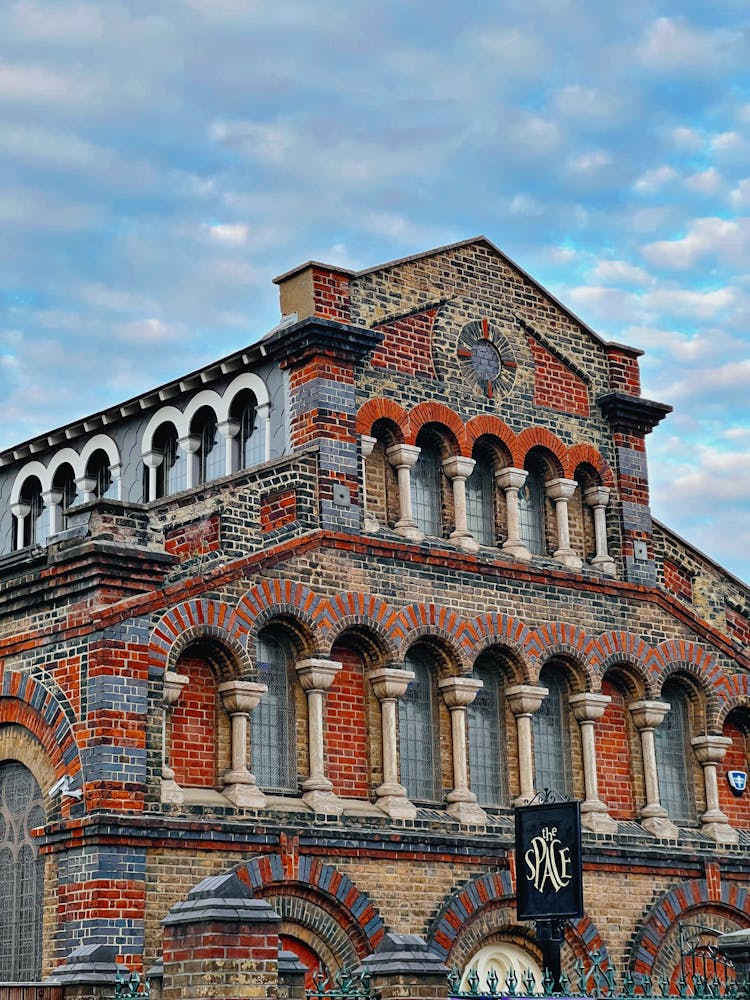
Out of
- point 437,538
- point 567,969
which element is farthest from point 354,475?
point 567,969

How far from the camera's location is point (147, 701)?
73.7 feet

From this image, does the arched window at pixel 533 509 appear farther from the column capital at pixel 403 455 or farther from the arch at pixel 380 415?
the arch at pixel 380 415

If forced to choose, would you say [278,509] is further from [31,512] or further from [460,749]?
[31,512]

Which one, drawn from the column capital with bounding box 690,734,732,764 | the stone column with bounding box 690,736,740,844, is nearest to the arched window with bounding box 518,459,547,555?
the column capital with bounding box 690,734,732,764

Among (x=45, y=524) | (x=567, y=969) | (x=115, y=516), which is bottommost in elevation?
(x=567, y=969)

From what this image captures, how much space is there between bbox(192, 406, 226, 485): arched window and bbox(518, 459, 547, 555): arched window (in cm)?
518

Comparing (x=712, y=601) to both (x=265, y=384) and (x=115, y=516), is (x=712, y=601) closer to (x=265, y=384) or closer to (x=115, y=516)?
(x=265, y=384)

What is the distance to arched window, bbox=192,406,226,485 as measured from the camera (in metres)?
28.0

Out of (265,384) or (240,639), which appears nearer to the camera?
(240,639)

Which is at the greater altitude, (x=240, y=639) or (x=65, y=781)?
(x=240, y=639)

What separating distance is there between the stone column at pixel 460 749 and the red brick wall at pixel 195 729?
4.12 metres

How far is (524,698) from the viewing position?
26.9 meters

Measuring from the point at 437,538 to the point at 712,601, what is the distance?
241 inches

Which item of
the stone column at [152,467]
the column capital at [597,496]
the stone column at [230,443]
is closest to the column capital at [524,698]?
the column capital at [597,496]
